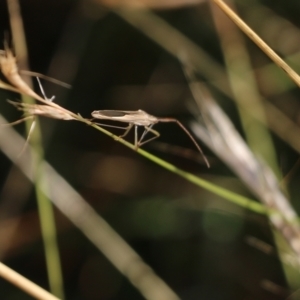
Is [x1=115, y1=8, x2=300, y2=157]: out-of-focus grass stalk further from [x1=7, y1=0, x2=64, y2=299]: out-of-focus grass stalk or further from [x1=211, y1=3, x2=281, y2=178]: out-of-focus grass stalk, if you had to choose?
[x1=7, y1=0, x2=64, y2=299]: out-of-focus grass stalk

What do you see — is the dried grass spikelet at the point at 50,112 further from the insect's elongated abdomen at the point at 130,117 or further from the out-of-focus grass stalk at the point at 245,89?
the out-of-focus grass stalk at the point at 245,89

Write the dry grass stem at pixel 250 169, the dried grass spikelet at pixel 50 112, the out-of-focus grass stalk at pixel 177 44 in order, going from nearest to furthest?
1. the dried grass spikelet at pixel 50 112
2. the dry grass stem at pixel 250 169
3. the out-of-focus grass stalk at pixel 177 44

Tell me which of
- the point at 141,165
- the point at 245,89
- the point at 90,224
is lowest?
the point at 90,224

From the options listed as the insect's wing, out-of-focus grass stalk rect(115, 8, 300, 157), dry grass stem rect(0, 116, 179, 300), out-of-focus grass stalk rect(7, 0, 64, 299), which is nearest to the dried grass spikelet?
the insect's wing

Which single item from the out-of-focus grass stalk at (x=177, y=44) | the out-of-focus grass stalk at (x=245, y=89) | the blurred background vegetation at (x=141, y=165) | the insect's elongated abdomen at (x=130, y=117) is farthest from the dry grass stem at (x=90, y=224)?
the insect's elongated abdomen at (x=130, y=117)

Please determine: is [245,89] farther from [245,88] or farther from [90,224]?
[90,224]

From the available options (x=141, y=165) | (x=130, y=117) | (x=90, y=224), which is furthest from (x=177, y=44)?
(x=130, y=117)

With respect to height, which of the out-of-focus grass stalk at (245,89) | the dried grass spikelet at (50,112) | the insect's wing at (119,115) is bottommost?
the dried grass spikelet at (50,112)

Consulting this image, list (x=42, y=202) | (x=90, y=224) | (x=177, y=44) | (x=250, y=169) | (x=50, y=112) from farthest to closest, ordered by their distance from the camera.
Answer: (x=177, y=44) → (x=90, y=224) → (x=42, y=202) → (x=250, y=169) → (x=50, y=112)

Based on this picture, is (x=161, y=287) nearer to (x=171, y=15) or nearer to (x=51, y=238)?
(x=51, y=238)
